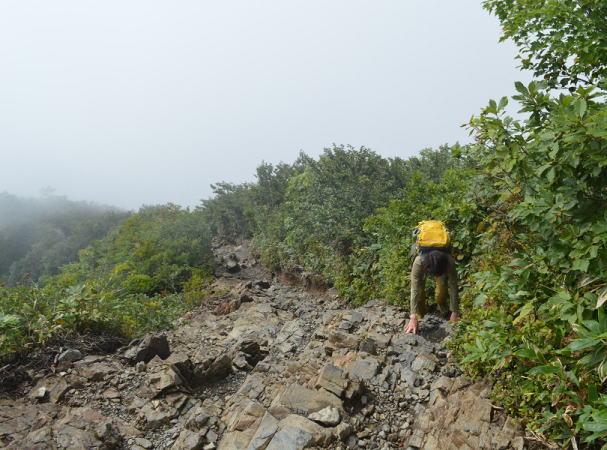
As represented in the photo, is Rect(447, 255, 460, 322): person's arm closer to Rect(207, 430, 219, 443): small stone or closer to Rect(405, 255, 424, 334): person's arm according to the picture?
Rect(405, 255, 424, 334): person's arm

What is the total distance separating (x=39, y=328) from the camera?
6.30 m

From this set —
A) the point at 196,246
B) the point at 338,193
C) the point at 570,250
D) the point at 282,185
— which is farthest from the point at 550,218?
the point at 282,185

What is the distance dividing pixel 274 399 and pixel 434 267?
3.10 meters

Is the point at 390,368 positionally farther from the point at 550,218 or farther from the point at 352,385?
the point at 550,218

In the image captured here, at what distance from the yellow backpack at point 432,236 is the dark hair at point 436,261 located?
0.38 ft

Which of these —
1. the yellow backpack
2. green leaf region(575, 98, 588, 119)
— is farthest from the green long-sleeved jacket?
green leaf region(575, 98, 588, 119)

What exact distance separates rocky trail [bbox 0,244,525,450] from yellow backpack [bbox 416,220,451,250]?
1372mm

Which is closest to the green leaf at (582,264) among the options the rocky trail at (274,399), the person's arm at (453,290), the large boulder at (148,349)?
the rocky trail at (274,399)

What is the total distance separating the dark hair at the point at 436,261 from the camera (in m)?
5.77

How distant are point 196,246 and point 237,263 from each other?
146 inches

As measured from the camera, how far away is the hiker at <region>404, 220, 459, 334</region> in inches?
229

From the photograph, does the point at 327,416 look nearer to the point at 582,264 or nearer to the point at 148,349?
the point at 582,264

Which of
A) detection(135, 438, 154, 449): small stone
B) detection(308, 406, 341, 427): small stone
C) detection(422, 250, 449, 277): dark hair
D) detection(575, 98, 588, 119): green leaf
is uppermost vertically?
detection(575, 98, 588, 119): green leaf

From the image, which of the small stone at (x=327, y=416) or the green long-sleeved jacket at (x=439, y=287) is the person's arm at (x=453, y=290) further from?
the small stone at (x=327, y=416)
